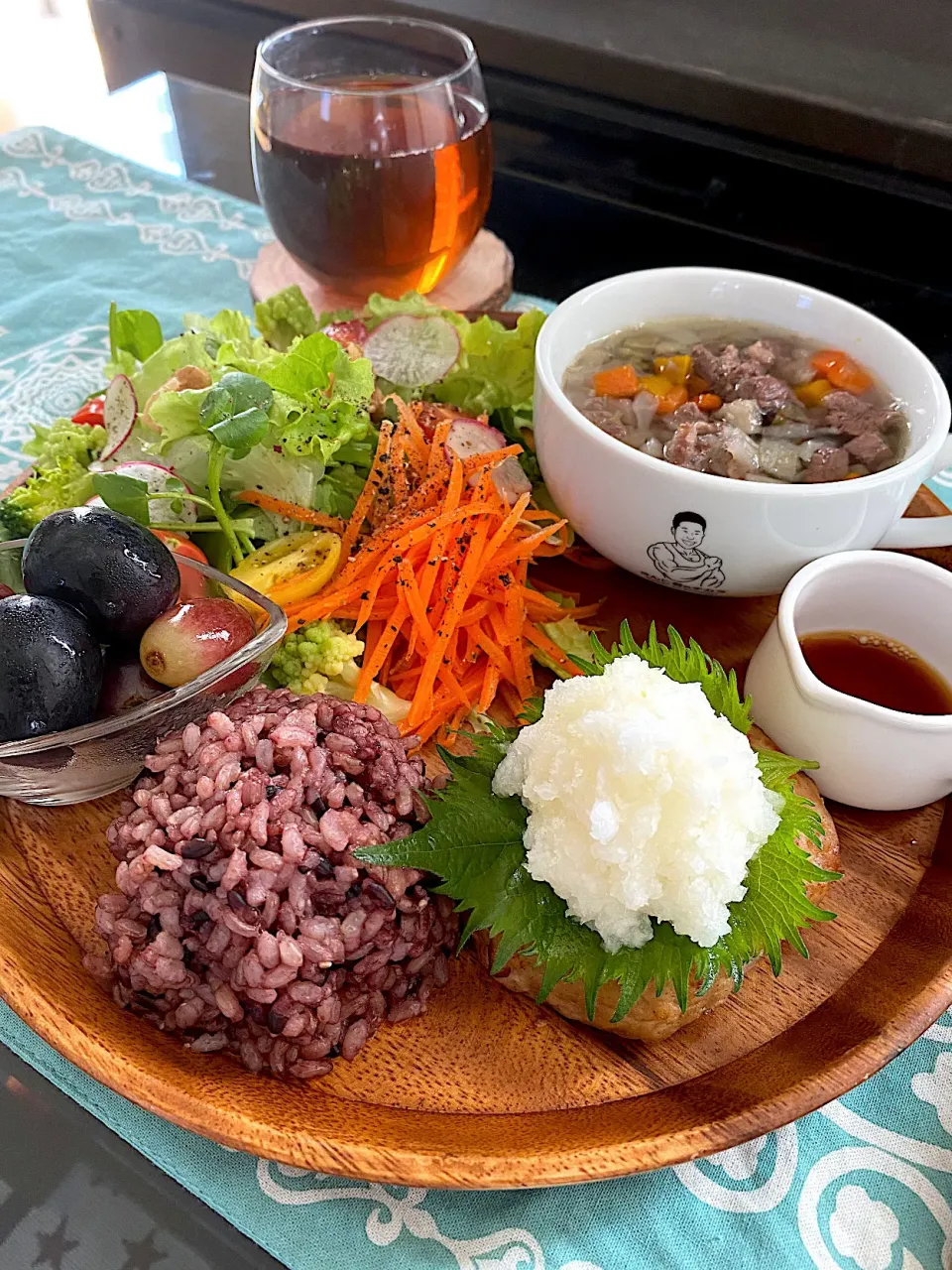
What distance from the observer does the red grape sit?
155 centimetres

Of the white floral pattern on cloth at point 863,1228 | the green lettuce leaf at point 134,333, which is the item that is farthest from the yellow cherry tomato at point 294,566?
the white floral pattern on cloth at point 863,1228

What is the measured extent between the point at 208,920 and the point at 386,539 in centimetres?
81

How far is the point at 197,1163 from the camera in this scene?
1343 mm

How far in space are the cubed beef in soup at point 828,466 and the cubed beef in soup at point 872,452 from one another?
4 centimetres

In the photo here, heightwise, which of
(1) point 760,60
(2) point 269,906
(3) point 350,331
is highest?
(1) point 760,60

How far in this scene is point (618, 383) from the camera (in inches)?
78.6

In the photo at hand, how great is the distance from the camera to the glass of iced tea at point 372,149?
229cm

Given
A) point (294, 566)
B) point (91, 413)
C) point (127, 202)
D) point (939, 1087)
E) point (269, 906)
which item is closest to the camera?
point (269, 906)

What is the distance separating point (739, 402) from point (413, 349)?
2.55 ft

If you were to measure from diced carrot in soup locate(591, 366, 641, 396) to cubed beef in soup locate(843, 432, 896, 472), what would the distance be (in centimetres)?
42

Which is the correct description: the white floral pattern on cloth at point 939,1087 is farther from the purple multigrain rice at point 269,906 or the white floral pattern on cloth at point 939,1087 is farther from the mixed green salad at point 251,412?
the mixed green salad at point 251,412

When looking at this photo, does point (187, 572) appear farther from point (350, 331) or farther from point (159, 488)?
point (350, 331)

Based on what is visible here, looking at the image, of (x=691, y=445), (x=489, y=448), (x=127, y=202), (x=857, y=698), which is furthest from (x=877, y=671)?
(x=127, y=202)

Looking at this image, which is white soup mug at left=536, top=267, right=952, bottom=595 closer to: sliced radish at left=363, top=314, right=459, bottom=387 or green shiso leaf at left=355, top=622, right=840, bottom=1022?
sliced radish at left=363, top=314, right=459, bottom=387
